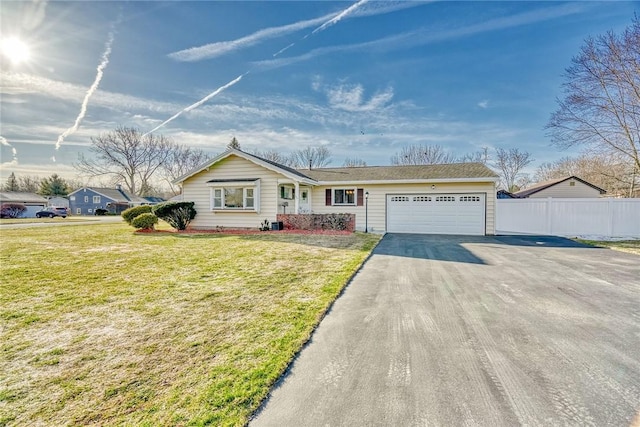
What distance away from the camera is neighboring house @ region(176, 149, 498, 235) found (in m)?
13.6

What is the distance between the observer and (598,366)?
2.65 metres

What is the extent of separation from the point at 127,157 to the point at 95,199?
1232 centimetres

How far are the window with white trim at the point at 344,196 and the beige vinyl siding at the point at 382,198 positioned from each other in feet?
0.77

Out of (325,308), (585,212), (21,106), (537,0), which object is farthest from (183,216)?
(585,212)

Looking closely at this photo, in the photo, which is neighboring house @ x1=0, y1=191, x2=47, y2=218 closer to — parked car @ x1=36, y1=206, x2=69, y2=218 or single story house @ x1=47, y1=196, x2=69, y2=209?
parked car @ x1=36, y1=206, x2=69, y2=218

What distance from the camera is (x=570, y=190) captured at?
23328mm

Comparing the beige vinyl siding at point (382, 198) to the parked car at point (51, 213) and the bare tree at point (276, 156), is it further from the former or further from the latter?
the parked car at point (51, 213)

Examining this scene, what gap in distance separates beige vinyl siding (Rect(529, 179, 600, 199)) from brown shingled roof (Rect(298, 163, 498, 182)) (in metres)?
13.1

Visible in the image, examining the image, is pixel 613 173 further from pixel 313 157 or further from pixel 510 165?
pixel 313 157

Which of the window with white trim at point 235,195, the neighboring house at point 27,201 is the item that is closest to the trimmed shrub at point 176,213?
the window with white trim at point 235,195

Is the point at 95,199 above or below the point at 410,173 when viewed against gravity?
below

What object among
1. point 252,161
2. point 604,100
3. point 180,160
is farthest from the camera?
point 180,160

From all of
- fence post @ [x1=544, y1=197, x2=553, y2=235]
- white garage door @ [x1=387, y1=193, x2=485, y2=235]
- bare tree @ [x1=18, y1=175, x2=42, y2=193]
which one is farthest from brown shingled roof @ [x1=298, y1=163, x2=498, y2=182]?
bare tree @ [x1=18, y1=175, x2=42, y2=193]

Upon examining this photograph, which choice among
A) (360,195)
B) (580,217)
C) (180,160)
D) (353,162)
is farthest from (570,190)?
(180,160)
